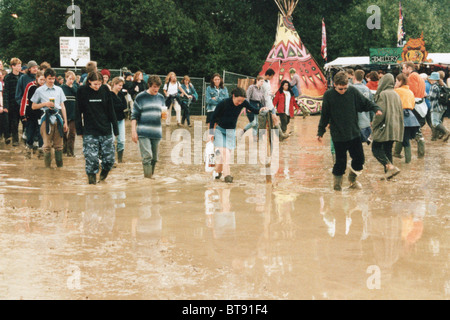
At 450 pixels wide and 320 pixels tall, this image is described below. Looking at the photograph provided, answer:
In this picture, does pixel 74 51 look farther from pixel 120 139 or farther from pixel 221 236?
pixel 221 236

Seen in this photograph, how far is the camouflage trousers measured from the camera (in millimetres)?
10336

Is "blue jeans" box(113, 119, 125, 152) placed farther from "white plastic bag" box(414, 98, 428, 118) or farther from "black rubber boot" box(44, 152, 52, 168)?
"white plastic bag" box(414, 98, 428, 118)

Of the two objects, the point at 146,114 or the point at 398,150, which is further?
the point at 398,150

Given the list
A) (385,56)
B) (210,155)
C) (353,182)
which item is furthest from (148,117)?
(385,56)

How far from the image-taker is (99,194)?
9.66 m

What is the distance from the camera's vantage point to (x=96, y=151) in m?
10.4

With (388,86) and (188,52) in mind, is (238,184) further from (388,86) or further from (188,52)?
(188,52)

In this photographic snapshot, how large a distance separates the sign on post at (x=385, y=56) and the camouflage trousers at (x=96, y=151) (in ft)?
67.6

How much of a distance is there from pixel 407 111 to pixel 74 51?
21.9 metres

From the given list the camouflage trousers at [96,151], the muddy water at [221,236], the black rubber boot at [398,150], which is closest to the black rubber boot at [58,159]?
the muddy water at [221,236]

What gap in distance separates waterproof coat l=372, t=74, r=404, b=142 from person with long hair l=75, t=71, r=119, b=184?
14.3ft

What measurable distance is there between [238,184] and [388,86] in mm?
3074

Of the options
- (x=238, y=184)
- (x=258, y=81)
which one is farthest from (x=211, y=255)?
(x=258, y=81)
